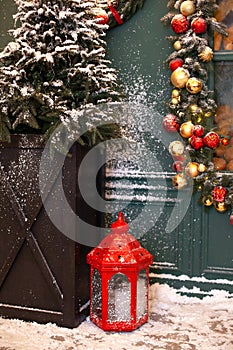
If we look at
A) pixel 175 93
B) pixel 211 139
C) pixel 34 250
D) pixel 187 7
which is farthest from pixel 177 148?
pixel 34 250

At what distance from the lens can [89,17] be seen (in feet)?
9.75

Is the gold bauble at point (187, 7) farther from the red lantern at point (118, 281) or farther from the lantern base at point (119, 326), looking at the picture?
the lantern base at point (119, 326)

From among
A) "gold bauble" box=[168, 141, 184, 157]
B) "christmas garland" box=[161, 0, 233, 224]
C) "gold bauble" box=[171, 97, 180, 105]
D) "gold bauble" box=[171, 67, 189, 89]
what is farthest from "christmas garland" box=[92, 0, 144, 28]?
"gold bauble" box=[168, 141, 184, 157]

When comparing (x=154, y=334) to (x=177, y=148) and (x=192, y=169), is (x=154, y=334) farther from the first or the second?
(x=177, y=148)

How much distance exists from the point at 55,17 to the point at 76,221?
1.14 meters

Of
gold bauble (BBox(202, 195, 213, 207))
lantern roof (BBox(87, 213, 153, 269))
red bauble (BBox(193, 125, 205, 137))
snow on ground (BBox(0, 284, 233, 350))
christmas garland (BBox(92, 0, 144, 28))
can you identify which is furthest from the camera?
christmas garland (BBox(92, 0, 144, 28))

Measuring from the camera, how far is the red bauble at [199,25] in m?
3.00

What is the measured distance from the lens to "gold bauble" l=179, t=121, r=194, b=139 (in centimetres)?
303

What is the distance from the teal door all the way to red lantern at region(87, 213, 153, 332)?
1.66 feet

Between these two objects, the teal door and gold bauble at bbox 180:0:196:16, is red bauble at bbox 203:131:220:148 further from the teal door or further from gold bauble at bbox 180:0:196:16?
gold bauble at bbox 180:0:196:16

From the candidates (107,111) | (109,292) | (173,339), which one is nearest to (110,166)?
(107,111)

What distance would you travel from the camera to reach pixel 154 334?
106 inches

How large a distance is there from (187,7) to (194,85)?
47cm

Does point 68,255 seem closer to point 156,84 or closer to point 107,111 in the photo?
point 107,111
